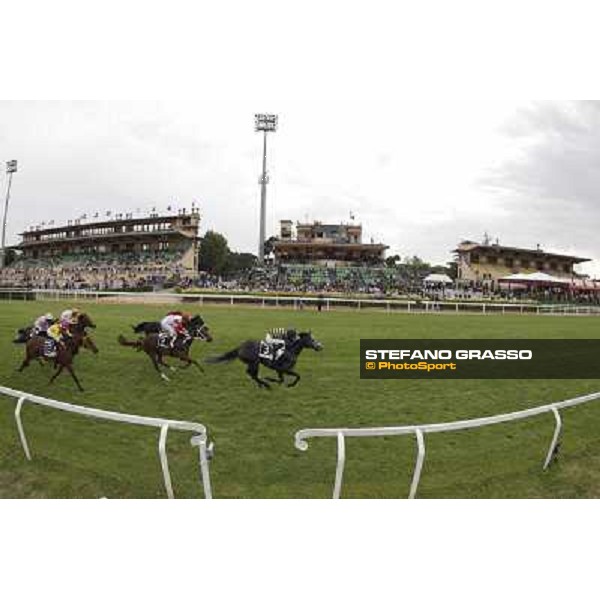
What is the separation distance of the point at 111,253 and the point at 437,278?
94.0 inches

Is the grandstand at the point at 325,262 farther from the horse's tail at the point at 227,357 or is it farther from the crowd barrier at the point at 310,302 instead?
the horse's tail at the point at 227,357

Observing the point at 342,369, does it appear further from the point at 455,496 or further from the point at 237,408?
the point at 455,496

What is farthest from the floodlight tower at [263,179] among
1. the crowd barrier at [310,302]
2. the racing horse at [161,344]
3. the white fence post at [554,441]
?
the white fence post at [554,441]

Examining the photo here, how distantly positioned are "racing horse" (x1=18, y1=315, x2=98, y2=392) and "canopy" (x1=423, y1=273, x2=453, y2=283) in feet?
7.79

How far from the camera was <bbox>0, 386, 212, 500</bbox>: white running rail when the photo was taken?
338cm

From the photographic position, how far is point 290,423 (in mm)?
3672

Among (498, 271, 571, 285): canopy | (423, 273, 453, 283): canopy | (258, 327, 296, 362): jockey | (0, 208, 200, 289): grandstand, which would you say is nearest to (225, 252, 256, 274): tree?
(0, 208, 200, 289): grandstand

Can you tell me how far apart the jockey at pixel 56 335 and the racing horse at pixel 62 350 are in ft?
0.06

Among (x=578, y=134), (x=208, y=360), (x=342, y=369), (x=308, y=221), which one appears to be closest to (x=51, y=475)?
(x=208, y=360)

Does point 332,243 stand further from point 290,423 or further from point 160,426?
point 160,426

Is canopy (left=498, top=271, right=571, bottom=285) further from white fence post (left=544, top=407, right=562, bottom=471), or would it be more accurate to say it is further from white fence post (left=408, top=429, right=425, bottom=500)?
white fence post (left=408, top=429, right=425, bottom=500)

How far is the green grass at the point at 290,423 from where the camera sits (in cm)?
358

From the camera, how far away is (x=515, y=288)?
4.38m

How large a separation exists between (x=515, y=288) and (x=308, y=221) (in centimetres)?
163
